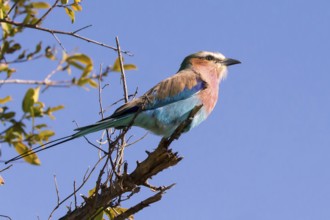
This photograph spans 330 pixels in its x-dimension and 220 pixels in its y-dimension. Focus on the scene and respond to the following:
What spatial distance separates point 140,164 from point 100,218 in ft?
1.48

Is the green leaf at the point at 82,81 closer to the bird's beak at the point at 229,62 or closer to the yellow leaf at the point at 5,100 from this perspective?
the yellow leaf at the point at 5,100

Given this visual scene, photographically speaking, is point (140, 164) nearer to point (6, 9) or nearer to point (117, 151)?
point (117, 151)

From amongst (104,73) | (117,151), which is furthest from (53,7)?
(117,151)

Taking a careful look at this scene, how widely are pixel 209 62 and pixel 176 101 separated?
117cm

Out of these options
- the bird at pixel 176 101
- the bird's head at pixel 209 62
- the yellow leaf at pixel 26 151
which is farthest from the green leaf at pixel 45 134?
the bird's head at pixel 209 62

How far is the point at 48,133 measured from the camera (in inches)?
116

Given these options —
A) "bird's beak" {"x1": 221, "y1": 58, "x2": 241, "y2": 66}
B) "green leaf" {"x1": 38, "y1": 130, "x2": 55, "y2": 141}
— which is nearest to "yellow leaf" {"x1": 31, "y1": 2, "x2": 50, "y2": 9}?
"green leaf" {"x1": 38, "y1": 130, "x2": 55, "y2": 141}

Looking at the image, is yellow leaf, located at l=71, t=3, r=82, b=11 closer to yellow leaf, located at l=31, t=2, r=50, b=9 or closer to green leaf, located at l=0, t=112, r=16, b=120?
yellow leaf, located at l=31, t=2, r=50, b=9

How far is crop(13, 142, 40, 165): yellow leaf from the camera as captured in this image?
2.90 metres

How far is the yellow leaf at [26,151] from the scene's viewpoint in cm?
290

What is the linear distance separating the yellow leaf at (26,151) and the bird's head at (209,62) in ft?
14.6

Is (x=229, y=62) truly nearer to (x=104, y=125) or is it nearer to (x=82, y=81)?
(x=104, y=125)

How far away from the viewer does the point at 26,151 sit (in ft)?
9.61

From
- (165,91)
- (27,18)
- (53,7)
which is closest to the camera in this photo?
(27,18)
